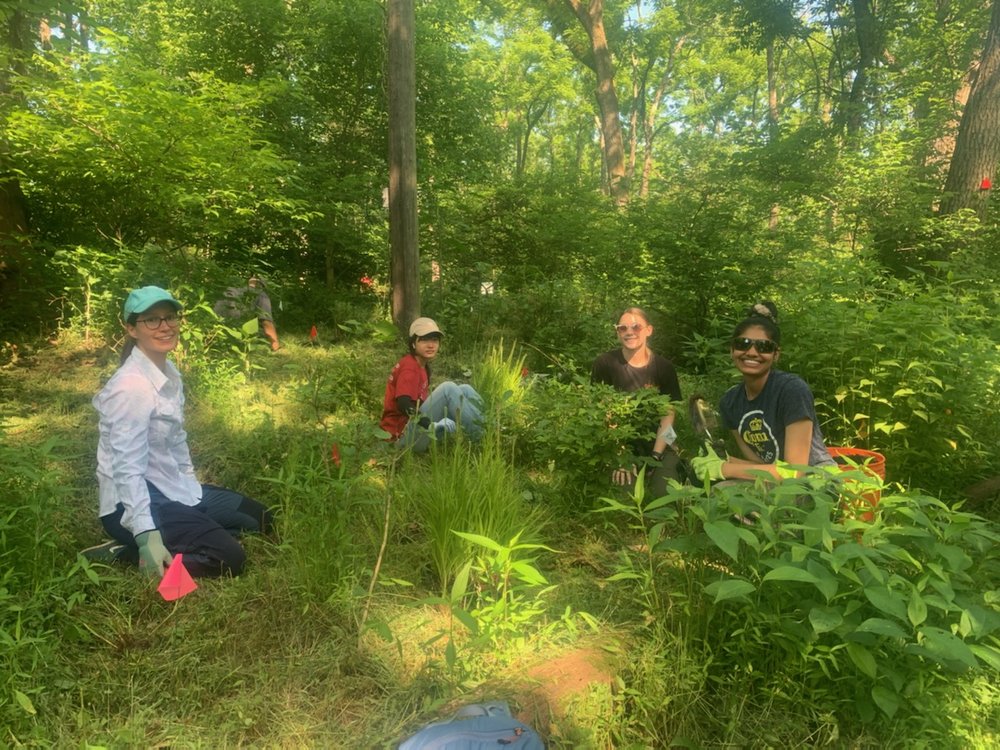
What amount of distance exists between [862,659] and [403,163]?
6.22m

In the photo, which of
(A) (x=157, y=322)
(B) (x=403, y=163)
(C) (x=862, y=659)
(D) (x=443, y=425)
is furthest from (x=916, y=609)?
(B) (x=403, y=163)

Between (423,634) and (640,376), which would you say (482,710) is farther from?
(640,376)

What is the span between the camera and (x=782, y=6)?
1162cm

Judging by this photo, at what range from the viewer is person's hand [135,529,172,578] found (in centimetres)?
236

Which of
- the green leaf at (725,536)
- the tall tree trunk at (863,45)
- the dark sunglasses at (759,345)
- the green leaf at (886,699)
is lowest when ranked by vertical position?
the green leaf at (886,699)

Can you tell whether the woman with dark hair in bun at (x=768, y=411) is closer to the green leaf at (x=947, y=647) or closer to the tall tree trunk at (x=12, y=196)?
the green leaf at (x=947, y=647)

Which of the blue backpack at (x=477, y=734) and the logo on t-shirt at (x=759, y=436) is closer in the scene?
the blue backpack at (x=477, y=734)

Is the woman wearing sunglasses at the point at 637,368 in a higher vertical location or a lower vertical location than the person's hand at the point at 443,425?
higher

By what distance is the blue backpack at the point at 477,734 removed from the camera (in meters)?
1.60

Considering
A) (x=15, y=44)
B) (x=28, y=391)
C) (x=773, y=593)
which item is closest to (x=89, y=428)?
(x=28, y=391)

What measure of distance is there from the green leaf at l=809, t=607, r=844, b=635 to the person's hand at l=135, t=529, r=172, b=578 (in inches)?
96.4

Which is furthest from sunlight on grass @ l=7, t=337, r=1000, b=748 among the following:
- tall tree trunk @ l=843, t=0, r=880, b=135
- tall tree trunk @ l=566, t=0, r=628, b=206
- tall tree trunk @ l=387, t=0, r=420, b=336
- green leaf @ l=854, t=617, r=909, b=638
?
tall tree trunk @ l=566, t=0, r=628, b=206

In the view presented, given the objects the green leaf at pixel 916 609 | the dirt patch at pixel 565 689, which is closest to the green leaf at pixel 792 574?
the green leaf at pixel 916 609

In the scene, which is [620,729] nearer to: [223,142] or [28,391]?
[28,391]
